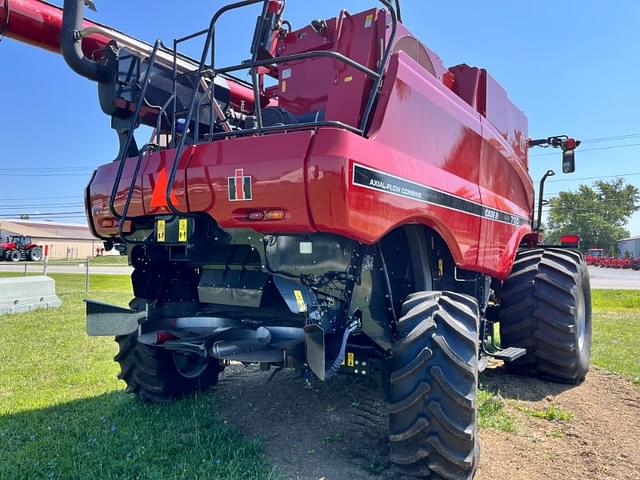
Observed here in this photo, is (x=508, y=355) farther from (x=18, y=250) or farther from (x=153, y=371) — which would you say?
(x=18, y=250)

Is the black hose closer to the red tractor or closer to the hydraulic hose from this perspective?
the hydraulic hose

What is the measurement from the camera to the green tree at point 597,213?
59625mm

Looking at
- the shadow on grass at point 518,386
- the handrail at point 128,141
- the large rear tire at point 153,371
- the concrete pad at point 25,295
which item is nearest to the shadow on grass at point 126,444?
the large rear tire at point 153,371

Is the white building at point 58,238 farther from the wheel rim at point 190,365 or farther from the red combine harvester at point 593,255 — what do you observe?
the wheel rim at point 190,365

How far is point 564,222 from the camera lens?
62500mm

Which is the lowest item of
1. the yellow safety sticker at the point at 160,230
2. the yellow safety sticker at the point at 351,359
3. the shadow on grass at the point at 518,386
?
the shadow on grass at the point at 518,386

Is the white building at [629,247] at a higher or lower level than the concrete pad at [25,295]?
higher

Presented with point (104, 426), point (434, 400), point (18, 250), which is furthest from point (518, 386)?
point (18, 250)

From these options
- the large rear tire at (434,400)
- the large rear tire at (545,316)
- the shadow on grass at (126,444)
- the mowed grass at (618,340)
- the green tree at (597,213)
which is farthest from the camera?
the green tree at (597,213)

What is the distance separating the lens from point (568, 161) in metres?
6.55

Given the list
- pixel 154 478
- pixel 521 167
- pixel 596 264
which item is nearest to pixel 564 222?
pixel 596 264

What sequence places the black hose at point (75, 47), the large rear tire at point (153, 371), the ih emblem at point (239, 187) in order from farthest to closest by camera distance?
the large rear tire at point (153, 371), the black hose at point (75, 47), the ih emblem at point (239, 187)

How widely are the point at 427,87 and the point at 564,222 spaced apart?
217 feet

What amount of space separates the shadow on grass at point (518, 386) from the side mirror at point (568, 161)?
2.75 meters
